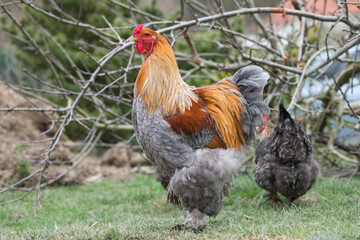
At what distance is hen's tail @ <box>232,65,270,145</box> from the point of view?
4.67 metres

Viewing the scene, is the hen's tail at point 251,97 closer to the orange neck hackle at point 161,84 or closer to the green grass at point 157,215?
the orange neck hackle at point 161,84

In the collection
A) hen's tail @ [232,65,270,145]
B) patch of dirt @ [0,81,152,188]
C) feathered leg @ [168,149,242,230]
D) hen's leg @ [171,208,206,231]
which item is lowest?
patch of dirt @ [0,81,152,188]

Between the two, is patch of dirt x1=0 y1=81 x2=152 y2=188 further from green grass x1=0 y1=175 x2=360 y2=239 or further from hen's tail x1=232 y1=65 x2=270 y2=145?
hen's tail x1=232 y1=65 x2=270 y2=145

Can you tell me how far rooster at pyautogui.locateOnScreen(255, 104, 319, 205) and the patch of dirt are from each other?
3750mm

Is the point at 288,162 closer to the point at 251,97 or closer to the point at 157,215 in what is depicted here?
the point at 251,97

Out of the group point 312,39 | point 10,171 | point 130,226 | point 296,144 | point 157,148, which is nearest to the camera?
point 157,148

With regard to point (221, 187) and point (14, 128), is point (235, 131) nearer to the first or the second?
point (221, 187)

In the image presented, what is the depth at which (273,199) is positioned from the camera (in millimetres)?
5785

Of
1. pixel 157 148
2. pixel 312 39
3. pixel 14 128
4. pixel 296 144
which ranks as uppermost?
pixel 312 39

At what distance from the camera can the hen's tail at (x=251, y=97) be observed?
4.67 m

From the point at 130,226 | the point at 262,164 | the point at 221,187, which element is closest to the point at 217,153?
the point at 221,187

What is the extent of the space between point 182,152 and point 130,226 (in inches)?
41.9

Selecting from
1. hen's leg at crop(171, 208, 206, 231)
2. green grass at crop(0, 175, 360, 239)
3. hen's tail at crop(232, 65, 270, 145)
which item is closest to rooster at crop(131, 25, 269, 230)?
hen's leg at crop(171, 208, 206, 231)

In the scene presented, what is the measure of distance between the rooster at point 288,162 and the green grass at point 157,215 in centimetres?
32
